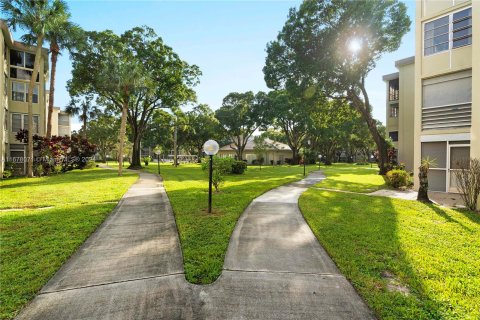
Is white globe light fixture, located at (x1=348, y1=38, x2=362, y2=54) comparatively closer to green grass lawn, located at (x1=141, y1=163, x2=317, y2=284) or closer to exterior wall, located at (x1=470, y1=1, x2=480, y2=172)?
exterior wall, located at (x1=470, y1=1, x2=480, y2=172)

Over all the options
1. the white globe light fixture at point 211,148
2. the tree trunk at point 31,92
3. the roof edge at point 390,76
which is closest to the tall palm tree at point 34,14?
the tree trunk at point 31,92

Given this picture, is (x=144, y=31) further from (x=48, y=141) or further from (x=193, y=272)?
(x=193, y=272)

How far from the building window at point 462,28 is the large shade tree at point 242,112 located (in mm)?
31013

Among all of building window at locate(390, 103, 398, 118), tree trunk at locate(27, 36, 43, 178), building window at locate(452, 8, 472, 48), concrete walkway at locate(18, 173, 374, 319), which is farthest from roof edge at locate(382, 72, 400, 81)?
tree trunk at locate(27, 36, 43, 178)

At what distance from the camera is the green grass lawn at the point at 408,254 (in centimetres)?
358

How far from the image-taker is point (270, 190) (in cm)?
1331

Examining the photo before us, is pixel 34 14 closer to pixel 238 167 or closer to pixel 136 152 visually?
pixel 136 152

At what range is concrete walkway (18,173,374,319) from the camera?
334 centimetres

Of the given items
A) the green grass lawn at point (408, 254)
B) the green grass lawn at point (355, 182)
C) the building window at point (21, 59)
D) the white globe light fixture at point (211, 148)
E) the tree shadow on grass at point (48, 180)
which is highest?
the building window at point (21, 59)

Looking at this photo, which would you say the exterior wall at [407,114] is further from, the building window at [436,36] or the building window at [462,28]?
the building window at [462,28]

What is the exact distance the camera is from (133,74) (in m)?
21.6

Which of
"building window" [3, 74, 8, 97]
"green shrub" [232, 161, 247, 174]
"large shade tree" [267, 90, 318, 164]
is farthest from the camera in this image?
"large shade tree" [267, 90, 318, 164]

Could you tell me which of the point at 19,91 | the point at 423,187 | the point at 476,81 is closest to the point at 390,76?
the point at 476,81

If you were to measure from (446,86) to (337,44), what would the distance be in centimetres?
1088
